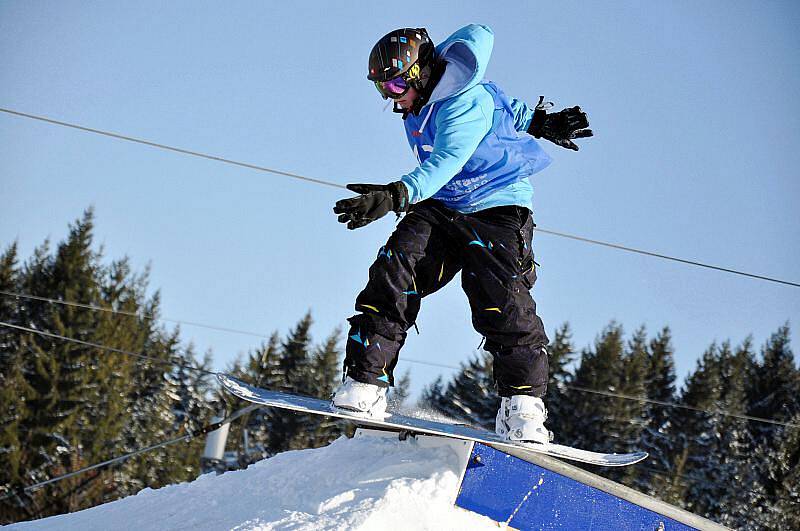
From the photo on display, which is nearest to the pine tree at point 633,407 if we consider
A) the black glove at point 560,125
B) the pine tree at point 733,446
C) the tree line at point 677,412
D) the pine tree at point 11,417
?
the tree line at point 677,412

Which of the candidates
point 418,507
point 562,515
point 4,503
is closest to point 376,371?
point 418,507

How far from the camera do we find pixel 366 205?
3270mm

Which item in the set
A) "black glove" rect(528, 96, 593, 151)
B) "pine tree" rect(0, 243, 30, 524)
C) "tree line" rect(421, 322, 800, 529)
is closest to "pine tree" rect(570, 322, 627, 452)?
"tree line" rect(421, 322, 800, 529)

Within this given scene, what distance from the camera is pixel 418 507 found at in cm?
327

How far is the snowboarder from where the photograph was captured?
3.81 meters

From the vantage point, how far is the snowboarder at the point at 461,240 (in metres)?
3.81

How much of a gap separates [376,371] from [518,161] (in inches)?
50.3

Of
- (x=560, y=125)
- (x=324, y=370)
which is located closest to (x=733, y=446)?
(x=324, y=370)

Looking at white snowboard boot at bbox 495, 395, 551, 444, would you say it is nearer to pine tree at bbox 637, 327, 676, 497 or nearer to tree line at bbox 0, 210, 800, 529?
tree line at bbox 0, 210, 800, 529

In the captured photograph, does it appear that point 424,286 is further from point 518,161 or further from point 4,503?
point 4,503

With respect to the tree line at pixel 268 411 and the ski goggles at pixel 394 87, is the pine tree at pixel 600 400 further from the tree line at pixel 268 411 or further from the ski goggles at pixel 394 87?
the ski goggles at pixel 394 87

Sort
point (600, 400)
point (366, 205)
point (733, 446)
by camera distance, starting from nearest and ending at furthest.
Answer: point (366, 205)
point (733, 446)
point (600, 400)

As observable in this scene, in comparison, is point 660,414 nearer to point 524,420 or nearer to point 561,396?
point 561,396

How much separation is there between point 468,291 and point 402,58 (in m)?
1.17
